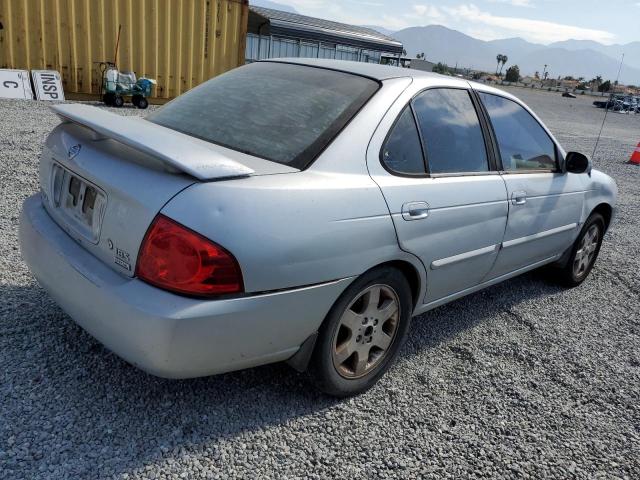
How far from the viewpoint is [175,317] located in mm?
1896

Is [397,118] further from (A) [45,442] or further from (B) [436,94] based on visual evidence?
(A) [45,442]

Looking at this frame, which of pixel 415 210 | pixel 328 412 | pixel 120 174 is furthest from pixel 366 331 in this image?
pixel 120 174

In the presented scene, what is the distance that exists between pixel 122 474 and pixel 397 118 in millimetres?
1979

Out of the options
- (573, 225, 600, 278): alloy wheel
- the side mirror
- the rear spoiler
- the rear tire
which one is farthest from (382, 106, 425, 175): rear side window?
(573, 225, 600, 278): alloy wheel

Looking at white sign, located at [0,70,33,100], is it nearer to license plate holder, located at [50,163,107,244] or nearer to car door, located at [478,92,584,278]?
license plate holder, located at [50,163,107,244]

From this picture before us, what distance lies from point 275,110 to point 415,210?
848 millimetres

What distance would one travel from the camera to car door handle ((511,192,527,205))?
3312 millimetres

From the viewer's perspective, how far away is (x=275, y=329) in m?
2.15

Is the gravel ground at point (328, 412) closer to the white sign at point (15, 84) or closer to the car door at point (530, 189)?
the car door at point (530, 189)

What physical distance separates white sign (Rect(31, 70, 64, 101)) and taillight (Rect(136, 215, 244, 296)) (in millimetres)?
10742

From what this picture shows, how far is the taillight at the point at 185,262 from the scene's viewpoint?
1910mm

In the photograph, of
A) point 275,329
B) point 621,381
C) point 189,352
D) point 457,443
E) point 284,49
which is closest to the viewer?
point 189,352

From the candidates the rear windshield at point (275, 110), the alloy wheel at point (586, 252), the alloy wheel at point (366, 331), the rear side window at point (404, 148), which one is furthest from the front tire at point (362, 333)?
the alloy wheel at point (586, 252)

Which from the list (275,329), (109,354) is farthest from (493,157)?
(109,354)
